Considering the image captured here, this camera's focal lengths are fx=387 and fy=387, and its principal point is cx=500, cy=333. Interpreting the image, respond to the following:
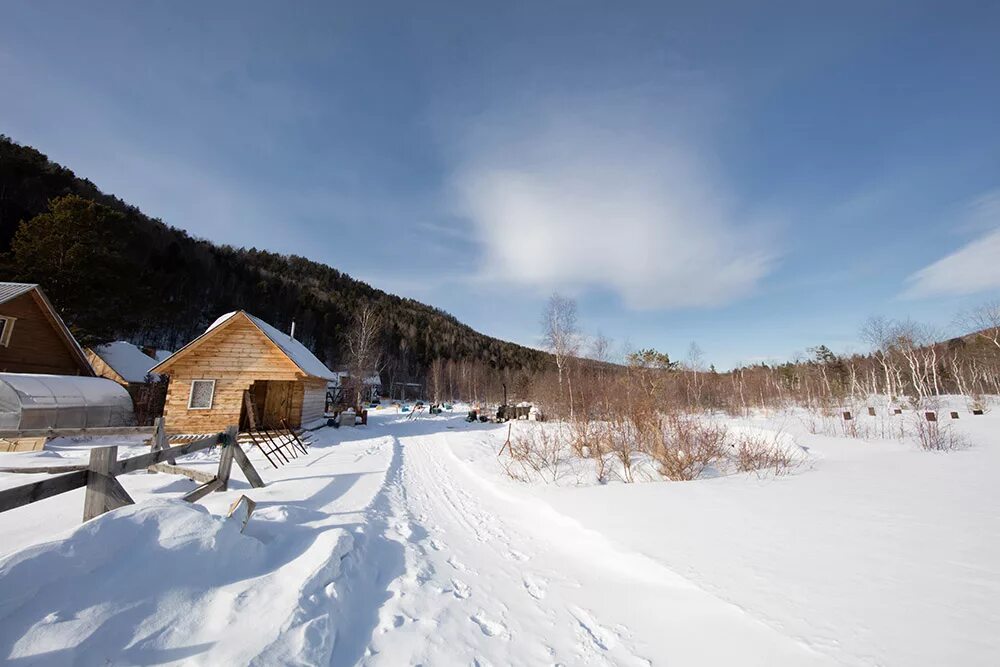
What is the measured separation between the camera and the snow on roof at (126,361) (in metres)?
29.3

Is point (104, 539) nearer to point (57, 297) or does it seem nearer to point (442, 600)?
point (442, 600)

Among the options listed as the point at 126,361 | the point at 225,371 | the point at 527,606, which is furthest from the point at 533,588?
the point at 126,361

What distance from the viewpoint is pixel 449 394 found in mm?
74125

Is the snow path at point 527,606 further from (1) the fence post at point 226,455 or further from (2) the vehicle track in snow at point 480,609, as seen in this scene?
(1) the fence post at point 226,455

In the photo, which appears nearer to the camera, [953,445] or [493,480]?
[493,480]

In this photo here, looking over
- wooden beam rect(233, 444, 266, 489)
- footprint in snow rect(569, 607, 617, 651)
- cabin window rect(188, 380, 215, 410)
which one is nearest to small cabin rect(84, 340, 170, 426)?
cabin window rect(188, 380, 215, 410)

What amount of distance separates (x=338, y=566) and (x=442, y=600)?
1.14 m

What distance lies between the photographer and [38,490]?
3.06 meters

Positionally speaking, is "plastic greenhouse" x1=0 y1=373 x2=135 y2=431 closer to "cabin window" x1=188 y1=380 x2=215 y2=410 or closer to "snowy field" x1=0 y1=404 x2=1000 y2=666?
"cabin window" x1=188 y1=380 x2=215 y2=410

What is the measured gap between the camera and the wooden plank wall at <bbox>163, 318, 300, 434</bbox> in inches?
647

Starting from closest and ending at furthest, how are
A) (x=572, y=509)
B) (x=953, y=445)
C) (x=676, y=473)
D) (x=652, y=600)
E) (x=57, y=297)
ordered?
1. (x=652, y=600)
2. (x=572, y=509)
3. (x=676, y=473)
4. (x=953, y=445)
5. (x=57, y=297)

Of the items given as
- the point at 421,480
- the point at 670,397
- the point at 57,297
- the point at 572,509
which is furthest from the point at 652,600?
the point at 57,297

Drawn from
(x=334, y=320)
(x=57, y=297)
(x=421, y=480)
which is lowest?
(x=421, y=480)

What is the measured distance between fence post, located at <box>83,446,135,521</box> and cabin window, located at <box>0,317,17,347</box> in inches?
819
